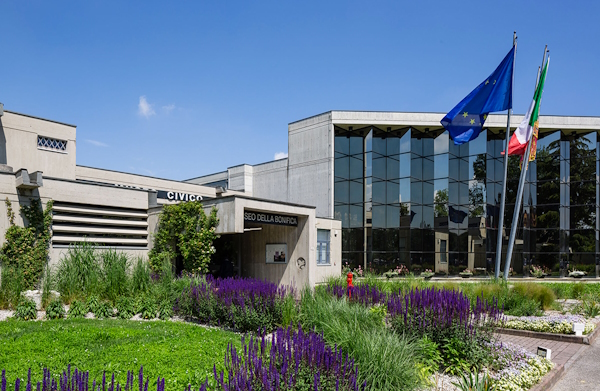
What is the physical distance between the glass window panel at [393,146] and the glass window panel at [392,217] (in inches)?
153

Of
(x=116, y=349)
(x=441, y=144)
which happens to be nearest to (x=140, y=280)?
(x=116, y=349)

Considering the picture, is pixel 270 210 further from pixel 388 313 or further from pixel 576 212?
pixel 576 212

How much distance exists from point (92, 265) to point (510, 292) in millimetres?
12850

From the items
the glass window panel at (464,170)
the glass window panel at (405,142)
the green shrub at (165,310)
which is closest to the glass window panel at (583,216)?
the glass window panel at (464,170)

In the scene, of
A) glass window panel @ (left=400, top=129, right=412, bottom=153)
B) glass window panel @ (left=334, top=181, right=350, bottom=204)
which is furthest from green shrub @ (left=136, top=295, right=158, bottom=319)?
glass window panel @ (left=400, top=129, right=412, bottom=153)

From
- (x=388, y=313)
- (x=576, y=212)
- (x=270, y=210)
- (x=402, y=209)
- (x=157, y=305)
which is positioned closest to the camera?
(x=388, y=313)

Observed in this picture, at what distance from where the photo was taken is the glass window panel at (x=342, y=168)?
99.1ft

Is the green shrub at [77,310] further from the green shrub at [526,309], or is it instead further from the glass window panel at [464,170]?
the glass window panel at [464,170]

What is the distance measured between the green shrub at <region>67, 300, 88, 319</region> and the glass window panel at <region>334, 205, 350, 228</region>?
20698mm

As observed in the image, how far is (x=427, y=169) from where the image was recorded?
30.9m

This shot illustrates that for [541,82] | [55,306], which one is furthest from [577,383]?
[541,82]

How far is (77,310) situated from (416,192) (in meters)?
24.1

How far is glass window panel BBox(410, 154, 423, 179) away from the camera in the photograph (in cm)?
3053

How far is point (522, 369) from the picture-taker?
6934 mm
